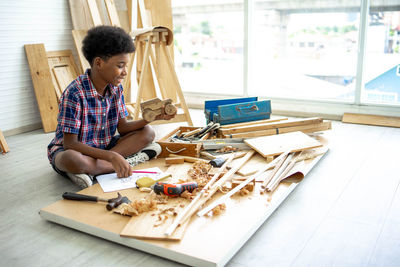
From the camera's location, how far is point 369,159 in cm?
291

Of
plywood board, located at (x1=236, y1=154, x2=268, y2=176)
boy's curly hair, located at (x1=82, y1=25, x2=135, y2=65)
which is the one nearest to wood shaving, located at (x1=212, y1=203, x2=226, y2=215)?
plywood board, located at (x1=236, y1=154, x2=268, y2=176)

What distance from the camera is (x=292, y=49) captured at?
451cm

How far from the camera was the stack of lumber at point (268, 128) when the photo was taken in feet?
10.2

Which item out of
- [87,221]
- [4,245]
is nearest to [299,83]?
[87,221]

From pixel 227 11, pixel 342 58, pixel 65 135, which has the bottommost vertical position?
A: pixel 65 135

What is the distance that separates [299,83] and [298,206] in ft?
8.81

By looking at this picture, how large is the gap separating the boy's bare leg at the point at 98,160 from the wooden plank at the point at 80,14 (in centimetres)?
244

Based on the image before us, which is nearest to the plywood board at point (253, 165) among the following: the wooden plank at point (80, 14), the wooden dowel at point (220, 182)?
the wooden dowel at point (220, 182)

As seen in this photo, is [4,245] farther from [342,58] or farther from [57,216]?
[342,58]

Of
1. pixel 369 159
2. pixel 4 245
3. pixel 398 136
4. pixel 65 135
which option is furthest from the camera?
pixel 398 136

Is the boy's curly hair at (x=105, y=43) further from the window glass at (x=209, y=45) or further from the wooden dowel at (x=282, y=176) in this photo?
the window glass at (x=209, y=45)

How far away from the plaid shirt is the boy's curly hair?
187 millimetres

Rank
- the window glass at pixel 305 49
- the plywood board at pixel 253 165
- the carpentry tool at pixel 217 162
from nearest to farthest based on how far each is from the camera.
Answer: the plywood board at pixel 253 165 → the carpentry tool at pixel 217 162 → the window glass at pixel 305 49

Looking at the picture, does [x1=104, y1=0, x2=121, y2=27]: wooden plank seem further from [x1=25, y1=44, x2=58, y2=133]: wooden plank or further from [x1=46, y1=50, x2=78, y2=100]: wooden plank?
[x1=25, y1=44, x2=58, y2=133]: wooden plank
